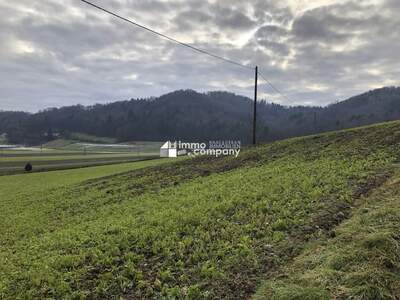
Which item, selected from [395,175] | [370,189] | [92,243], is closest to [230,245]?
[92,243]

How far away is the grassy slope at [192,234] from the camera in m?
5.50

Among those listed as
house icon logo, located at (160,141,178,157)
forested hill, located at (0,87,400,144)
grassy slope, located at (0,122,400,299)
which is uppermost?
forested hill, located at (0,87,400,144)

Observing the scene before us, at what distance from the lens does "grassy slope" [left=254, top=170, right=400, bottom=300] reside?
4109 millimetres

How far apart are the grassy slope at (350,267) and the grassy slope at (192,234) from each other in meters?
0.46

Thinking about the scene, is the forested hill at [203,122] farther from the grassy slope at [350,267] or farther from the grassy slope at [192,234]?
the grassy slope at [350,267]

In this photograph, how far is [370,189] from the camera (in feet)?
29.7

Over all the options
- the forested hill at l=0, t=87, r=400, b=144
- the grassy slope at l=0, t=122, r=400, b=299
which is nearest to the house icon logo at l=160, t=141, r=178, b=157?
the grassy slope at l=0, t=122, r=400, b=299

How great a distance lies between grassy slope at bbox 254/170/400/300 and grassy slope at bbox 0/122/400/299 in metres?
0.46

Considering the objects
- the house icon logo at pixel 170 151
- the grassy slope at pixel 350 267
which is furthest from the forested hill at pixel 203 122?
the grassy slope at pixel 350 267

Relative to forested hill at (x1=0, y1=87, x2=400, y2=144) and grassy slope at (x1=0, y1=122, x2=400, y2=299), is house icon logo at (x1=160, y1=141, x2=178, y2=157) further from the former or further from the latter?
forested hill at (x1=0, y1=87, x2=400, y2=144)

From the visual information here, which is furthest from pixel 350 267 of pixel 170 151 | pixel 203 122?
pixel 203 122

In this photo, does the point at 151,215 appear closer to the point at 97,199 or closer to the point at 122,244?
the point at 122,244

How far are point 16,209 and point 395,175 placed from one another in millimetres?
17316

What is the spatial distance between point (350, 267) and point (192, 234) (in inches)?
150
